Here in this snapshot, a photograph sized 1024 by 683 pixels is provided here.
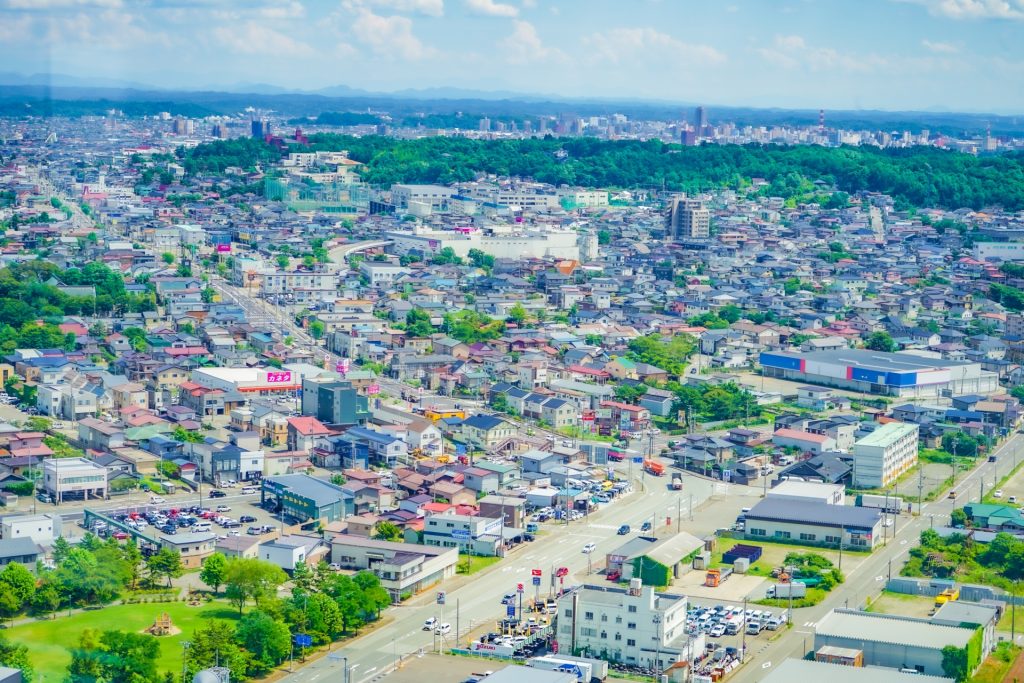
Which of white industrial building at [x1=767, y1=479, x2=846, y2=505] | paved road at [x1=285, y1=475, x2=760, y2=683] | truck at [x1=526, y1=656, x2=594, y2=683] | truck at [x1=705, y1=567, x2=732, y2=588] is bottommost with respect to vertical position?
paved road at [x1=285, y1=475, x2=760, y2=683]

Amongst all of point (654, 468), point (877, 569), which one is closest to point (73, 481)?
point (654, 468)

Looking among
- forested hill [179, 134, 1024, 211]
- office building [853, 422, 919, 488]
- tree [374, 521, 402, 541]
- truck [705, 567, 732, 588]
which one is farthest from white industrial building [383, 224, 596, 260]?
truck [705, 567, 732, 588]

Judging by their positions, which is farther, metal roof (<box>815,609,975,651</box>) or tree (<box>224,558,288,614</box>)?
tree (<box>224,558,288,614</box>)

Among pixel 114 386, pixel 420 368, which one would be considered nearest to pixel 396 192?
pixel 420 368

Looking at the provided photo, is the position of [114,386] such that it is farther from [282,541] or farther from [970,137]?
[970,137]

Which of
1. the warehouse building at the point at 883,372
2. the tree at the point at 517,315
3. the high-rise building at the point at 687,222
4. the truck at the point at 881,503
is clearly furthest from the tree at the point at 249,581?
the high-rise building at the point at 687,222

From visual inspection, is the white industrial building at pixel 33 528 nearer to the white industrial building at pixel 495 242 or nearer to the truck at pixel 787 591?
the truck at pixel 787 591

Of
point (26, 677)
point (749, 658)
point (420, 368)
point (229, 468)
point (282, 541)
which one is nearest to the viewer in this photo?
point (26, 677)

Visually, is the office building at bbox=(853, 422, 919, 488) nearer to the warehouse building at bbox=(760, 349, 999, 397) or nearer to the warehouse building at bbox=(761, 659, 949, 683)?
the warehouse building at bbox=(760, 349, 999, 397)
